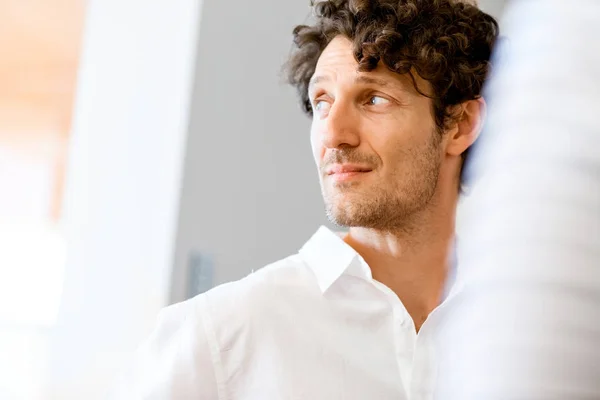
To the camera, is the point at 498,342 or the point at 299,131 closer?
the point at 498,342

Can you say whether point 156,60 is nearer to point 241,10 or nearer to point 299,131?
point 241,10

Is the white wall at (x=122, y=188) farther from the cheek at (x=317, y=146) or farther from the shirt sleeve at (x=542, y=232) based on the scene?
the shirt sleeve at (x=542, y=232)

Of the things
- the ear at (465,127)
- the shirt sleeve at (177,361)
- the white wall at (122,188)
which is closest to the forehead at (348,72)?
the ear at (465,127)

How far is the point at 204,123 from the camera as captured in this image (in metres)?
1.87

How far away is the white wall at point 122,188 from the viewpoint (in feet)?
6.10

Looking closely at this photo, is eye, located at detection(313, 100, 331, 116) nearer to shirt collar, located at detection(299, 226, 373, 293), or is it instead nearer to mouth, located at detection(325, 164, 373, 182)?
mouth, located at detection(325, 164, 373, 182)

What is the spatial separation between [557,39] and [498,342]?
0.15 meters

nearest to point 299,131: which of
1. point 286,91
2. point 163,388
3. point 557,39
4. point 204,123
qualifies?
point 286,91

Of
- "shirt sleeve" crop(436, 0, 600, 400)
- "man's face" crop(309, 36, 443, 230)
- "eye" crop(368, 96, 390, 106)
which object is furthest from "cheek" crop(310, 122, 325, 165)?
"shirt sleeve" crop(436, 0, 600, 400)

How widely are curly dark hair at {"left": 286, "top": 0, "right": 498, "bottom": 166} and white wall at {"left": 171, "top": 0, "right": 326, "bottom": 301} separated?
0.43 metres

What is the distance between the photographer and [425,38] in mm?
1368

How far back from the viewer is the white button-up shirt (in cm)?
111

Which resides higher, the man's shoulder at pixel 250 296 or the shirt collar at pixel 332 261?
the shirt collar at pixel 332 261

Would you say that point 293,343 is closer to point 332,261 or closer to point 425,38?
point 332,261
